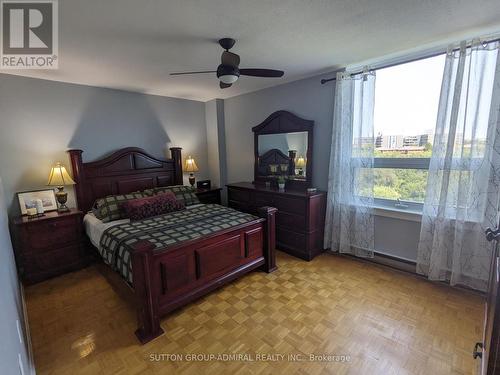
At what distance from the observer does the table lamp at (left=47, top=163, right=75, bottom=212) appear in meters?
2.78

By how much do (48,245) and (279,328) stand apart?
2.67 m

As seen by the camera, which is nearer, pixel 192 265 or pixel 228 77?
pixel 228 77

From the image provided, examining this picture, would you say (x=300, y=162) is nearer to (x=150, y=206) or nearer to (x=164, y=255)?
(x=150, y=206)

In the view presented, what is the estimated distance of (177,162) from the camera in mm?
3957

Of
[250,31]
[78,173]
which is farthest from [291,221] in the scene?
[78,173]

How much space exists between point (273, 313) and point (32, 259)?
2.65m

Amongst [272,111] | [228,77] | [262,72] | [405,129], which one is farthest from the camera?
[272,111]

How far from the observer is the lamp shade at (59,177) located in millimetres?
2777

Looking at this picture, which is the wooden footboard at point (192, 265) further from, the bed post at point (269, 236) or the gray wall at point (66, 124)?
the gray wall at point (66, 124)

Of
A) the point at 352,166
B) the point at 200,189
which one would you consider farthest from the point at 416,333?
the point at 200,189

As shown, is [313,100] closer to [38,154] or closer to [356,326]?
[356,326]

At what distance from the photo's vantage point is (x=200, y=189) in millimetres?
4121

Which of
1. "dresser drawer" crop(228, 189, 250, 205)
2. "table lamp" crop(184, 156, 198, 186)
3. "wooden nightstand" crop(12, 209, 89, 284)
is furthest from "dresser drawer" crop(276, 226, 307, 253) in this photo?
"wooden nightstand" crop(12, 209, 89, 284)

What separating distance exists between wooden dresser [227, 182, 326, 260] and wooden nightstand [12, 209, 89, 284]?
88.8 inches
